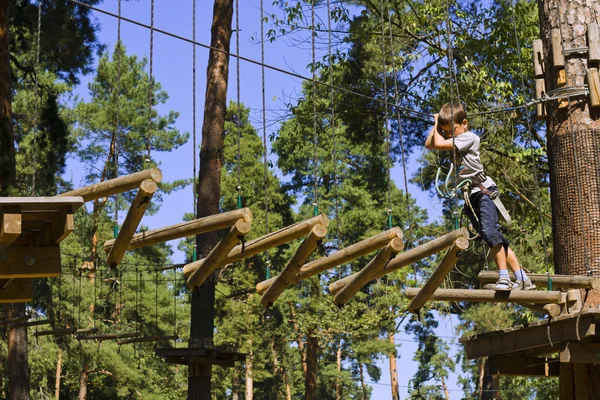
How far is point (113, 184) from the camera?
17.1ft

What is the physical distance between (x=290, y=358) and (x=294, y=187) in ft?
19.1

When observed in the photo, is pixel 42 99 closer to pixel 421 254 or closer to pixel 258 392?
pixel 421 254

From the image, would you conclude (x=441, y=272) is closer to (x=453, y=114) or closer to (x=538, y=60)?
(x=453, y=114)

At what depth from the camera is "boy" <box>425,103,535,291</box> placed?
6.01 meters

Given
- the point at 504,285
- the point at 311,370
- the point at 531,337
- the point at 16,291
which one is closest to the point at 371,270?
the point at 504,285

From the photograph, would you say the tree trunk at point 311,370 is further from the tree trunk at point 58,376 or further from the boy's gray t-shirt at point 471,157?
the boy's gray t-shirt at point 471,157

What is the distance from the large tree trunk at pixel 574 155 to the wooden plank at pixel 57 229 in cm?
319

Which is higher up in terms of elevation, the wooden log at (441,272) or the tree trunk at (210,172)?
the tree trunk at (210,172)

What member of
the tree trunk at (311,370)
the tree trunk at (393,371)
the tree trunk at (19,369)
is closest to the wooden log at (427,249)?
the tree trunk at (19,369)

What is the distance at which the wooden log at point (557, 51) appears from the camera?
21.5 feet

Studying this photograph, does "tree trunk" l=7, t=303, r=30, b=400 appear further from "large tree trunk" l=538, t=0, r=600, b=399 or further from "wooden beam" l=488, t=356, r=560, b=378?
"large tree trunk" l=538, t=0, r=600, b=399

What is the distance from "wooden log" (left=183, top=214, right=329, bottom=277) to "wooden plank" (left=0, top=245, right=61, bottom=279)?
89 cm

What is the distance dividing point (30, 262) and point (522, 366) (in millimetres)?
3493

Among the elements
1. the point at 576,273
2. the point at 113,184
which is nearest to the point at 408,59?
the point at 576,273
